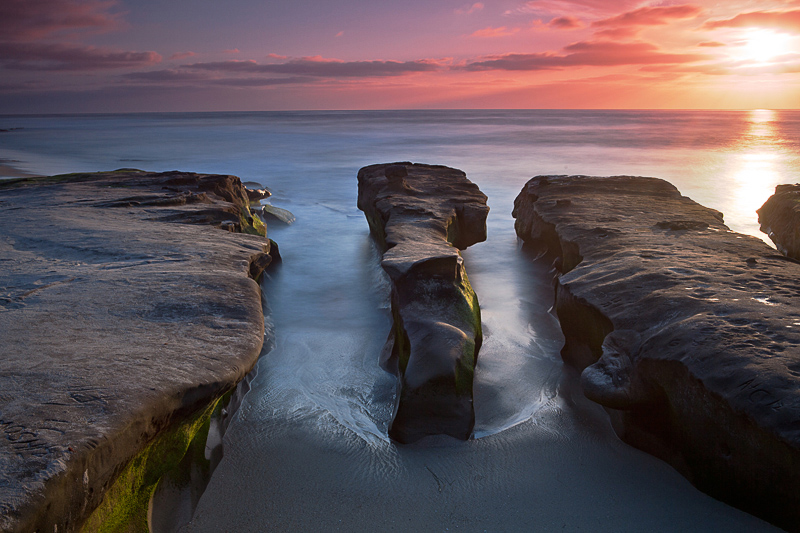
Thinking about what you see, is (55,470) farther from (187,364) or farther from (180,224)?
(180,224)

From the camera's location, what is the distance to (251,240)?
442 cm

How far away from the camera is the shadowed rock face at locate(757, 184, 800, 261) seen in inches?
223

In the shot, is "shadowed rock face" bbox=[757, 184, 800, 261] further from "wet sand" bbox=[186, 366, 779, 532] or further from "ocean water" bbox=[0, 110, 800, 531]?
"wet sand" bbox=[186, 366, 779, 532]

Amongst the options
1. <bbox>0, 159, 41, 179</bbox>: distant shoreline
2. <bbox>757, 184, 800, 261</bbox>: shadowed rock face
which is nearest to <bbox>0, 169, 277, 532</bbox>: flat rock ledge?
<bbox>757, 184, 800, 261</bbox>: shadowed rock face

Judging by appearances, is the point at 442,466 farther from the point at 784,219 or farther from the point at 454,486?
the point at 784,219

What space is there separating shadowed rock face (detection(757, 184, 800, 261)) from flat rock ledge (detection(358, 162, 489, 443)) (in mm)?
3374

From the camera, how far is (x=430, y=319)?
3.55 m

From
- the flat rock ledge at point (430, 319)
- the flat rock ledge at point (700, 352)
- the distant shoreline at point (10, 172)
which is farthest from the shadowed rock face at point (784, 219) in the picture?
the distant shoreline at point (10, 172)

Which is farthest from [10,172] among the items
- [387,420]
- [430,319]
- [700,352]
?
[700,352]

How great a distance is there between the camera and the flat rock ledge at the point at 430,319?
300cm

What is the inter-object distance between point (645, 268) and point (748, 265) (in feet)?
2.41

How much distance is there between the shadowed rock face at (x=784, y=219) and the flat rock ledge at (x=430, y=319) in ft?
11.1

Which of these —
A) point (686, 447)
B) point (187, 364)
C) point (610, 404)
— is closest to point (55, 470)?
point (187, 364)

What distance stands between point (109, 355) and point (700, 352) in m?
2.71
